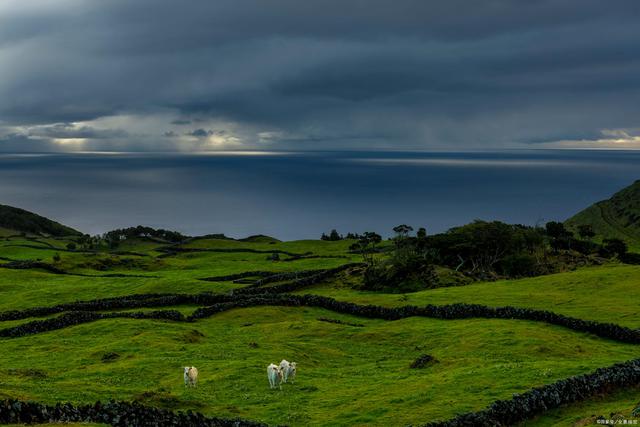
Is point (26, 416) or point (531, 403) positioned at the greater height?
point (26, 416)

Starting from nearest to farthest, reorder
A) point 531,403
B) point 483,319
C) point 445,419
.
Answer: point 445,419 → point 531,403 → point 483,319

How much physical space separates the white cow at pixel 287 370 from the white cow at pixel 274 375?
0.52 meters

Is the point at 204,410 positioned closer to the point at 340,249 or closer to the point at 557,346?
the point at 557,346

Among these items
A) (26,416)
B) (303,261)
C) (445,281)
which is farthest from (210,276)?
(26,416)

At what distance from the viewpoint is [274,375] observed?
95.6 feet

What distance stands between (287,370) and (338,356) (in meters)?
9.96

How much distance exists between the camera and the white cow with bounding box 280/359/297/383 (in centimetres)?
3003

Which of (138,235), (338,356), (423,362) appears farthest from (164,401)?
(138,235)

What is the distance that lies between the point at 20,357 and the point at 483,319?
1407 inches

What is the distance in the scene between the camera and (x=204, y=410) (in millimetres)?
24594

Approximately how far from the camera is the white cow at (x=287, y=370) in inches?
1182

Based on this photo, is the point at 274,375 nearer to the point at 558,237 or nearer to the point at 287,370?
the point at 287,370

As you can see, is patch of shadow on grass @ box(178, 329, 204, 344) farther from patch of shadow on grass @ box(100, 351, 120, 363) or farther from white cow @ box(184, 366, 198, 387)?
white cow @ box(184, 366, 198, 387)

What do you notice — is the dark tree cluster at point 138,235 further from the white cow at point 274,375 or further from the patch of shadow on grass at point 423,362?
the white cow at point 274,375
